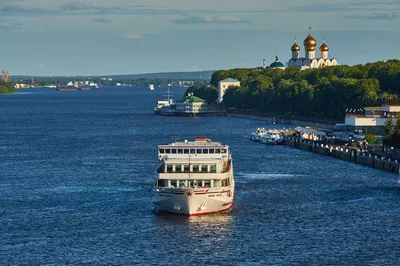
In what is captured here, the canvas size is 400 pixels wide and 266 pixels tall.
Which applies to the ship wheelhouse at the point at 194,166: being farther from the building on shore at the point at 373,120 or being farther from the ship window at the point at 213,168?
the building on shore at the point at 373,120

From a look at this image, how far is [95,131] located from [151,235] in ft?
311

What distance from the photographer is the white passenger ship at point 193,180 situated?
233 feet

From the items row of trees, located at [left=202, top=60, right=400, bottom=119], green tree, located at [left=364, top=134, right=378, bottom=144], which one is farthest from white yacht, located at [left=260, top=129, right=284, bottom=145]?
row of trees, located at [left=202, top=60, right=400, bottom=119]

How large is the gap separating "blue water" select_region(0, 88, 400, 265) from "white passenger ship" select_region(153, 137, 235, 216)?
988mm

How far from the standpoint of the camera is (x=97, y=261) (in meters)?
58.8

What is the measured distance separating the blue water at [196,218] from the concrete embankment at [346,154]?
1.34 m

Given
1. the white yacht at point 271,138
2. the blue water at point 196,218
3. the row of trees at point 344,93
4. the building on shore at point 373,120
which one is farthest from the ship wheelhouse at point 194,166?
the row of trees at point 344,93

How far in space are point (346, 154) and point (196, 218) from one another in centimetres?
4180

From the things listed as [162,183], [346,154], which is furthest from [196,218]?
[346,154]

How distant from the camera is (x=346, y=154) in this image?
109 m

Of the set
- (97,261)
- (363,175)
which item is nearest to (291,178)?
(363,175)

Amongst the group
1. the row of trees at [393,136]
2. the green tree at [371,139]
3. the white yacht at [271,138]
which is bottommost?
the white yacht at [271,138]

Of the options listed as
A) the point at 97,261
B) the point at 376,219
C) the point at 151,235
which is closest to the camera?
the point at 97,261

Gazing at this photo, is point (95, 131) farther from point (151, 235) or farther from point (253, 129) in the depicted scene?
point (151, 235)
